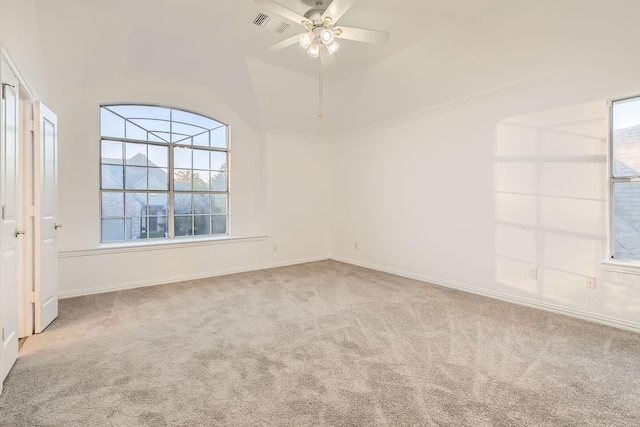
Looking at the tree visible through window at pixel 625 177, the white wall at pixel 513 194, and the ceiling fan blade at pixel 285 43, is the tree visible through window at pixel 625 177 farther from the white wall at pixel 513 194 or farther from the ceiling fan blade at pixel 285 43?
the ceiling fan blade at pixel 285 43

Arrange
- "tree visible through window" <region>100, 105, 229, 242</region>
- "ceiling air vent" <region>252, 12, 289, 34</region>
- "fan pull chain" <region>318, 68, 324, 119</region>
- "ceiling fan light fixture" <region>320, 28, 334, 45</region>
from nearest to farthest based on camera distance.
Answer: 1. "ceiling fan light fixture" <region>320, 28, 334, 45</region>
2. "ceiling air vent" <region>252, 12, 289, 34</region>
3. "tree visible through window" <region>100, 105, 229, 242</region>
4. "fan pull chain" <region>318, 68, 324, 119</region>

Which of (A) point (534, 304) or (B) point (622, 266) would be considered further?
(A) point (534, 304)

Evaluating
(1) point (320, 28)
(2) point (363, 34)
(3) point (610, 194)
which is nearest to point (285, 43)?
(1) point (320, 28)

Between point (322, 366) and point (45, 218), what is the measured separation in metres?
2.87

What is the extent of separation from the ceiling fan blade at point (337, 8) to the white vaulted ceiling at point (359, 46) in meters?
0.50

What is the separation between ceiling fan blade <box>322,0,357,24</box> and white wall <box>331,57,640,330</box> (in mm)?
2266

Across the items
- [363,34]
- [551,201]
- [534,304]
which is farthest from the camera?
[534,304]

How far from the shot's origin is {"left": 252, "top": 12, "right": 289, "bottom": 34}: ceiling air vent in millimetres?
3141

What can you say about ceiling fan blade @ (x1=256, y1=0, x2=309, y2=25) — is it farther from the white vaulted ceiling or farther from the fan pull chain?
the fan pull chain

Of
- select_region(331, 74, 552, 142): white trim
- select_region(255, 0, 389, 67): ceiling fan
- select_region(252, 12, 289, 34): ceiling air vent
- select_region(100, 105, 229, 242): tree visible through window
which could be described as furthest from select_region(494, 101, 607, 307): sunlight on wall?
select_region(100, 105, 229, 242): tree visible through window

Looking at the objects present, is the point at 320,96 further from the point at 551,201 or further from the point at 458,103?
the point at 551,201

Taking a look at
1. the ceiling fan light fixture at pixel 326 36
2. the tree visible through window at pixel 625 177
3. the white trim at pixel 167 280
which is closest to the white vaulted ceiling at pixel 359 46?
the ceiling fan light fixture at pixel 326 36

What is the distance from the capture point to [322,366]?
2105 millimetres

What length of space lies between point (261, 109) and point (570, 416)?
15.9 feet
